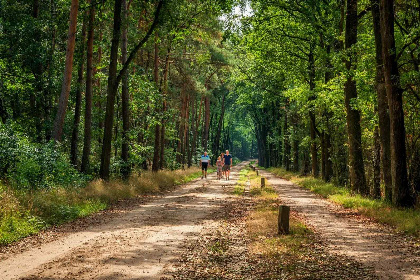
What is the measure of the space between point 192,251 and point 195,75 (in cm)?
2690

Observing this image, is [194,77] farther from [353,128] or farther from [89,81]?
[353,128]

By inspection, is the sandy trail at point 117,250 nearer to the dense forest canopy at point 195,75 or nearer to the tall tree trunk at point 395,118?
the dense forest canopy at point 195,75

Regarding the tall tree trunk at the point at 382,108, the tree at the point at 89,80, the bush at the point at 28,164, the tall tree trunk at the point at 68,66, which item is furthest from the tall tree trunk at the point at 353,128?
the bush at the point at 28,164

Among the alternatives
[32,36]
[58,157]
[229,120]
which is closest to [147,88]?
[32,36]

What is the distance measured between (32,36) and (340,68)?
1536cm

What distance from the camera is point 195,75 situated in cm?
3378

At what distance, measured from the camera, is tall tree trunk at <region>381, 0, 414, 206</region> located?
12688mm

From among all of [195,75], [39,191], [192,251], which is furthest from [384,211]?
[195,75]

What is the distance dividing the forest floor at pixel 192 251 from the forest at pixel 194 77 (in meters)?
2.04

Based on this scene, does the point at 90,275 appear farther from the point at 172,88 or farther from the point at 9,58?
the point at 172,88

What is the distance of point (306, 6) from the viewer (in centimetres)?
1938

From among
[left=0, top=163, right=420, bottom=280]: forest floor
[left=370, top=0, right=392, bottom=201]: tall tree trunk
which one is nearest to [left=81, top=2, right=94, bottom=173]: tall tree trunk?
[left=0, top=163, right=420, bottom=280]: forest floor

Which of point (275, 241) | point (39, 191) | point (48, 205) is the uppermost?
point (39, 191)

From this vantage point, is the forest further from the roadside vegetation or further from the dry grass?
the roadside vegetation
